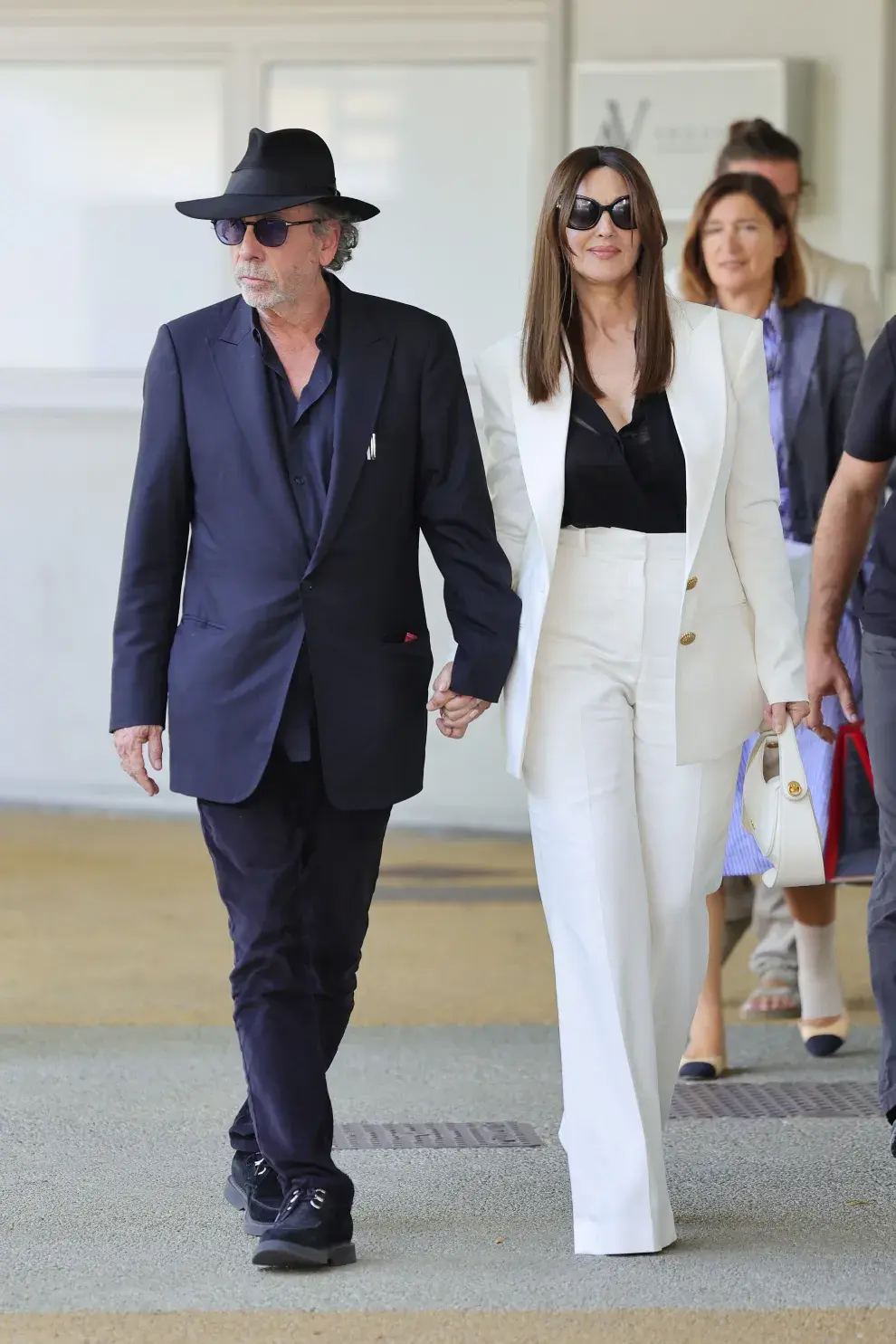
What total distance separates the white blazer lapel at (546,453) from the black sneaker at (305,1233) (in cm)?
105

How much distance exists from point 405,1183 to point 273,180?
1769 millimetres

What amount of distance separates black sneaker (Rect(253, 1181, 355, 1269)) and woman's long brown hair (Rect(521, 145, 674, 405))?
51.8 inches

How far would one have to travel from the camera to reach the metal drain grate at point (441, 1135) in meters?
3.92

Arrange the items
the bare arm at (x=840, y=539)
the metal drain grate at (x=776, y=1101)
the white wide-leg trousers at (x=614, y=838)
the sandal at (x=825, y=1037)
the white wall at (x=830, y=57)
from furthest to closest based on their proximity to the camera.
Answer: the white wall at (x=830, y=57) < the sandal at (x=825, y=1037) < the metal drain grate at (x=776, y=1101) < the bare arm at (x=840, y=539) < the white wide-leg trousers at (x=614, y=838)

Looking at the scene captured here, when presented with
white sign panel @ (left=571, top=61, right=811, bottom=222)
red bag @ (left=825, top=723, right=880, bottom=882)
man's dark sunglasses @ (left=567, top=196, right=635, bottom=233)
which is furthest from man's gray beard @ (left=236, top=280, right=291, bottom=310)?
white sign panel @ (left=571, top=61, right=811, bottom=222)

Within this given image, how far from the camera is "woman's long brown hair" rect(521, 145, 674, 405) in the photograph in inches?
129

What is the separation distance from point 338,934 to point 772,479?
1.05m

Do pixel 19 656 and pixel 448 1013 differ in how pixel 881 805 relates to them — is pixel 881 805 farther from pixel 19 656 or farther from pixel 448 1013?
pixel 19 656

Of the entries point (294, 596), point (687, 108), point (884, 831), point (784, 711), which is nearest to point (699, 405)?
point (784, 711)

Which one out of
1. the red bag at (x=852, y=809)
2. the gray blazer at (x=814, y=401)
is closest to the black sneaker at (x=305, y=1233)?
the red bag at (x=852, y=809)

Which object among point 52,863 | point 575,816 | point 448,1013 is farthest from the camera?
point 52,863

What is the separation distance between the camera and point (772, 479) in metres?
3.41

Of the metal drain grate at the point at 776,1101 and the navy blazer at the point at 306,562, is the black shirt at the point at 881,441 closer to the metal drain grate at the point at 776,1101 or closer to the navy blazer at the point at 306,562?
the navy blazer at the point at 306,562

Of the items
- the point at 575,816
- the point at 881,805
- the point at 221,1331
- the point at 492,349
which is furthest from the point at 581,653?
the point at 221,1331
